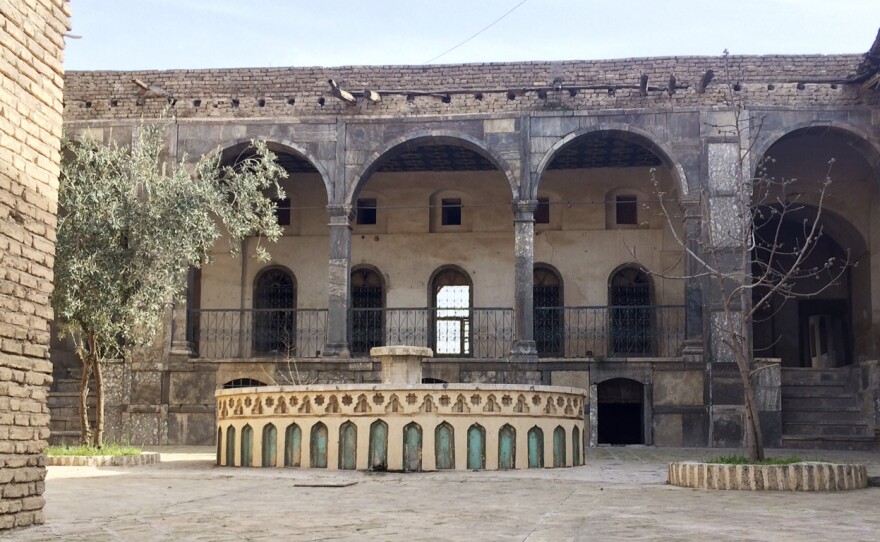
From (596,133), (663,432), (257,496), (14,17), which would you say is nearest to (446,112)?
(596,133)

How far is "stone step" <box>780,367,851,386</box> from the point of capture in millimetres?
19219

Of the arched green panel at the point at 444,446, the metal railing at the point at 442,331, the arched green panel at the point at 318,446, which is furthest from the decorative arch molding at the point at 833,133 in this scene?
the arched green panel at the point at 318,446

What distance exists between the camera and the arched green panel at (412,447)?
11852mm

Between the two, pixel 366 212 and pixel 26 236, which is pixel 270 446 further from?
pixel 366 212

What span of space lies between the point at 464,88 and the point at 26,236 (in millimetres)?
13477

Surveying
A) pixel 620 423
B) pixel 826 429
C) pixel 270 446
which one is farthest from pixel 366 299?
pixel 270 446

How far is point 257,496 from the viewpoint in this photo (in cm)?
895

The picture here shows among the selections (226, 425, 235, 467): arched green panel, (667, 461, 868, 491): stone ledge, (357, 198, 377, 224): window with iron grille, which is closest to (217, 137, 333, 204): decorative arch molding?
(357, 198, 377, 224): window with iron grille

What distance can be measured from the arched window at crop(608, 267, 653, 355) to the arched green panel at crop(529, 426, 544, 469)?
8.84 metres

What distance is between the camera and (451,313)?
23.2m

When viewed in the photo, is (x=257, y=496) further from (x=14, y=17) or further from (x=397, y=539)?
(x=14, y=17)

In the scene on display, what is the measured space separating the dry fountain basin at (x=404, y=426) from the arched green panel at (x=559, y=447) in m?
0.01

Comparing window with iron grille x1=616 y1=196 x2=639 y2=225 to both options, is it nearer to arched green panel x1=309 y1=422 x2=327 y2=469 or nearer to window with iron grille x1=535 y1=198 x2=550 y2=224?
window with iron grille x1=535 y1=198 x2=550 y2=224

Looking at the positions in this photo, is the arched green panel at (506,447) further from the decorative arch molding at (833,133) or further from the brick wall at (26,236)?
the decorative arch molding at (833,133)
